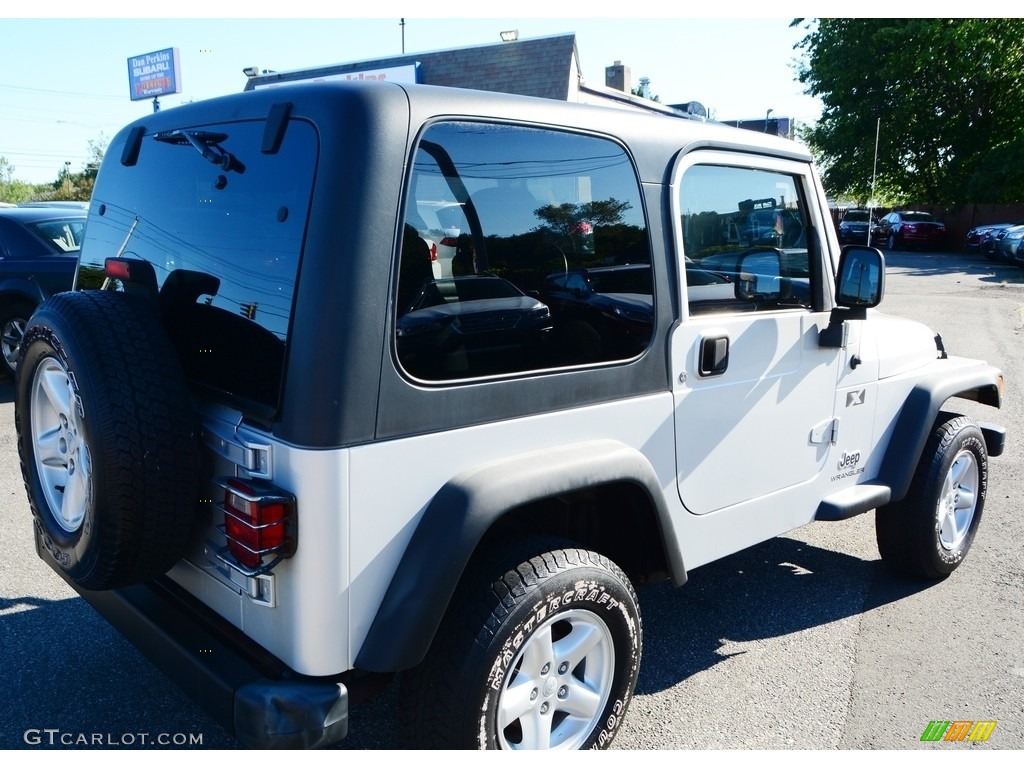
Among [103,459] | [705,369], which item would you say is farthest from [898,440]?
[103,459]

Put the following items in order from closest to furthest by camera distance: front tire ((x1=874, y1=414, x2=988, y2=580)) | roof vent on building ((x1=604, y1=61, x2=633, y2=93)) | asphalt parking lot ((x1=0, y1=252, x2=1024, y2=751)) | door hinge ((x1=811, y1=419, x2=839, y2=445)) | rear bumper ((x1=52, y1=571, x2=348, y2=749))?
1. rear bumper ((x1=52, y1=571, x2=348, y2=749))
2. asphalt parking lot ((x1=0, y1=252, x2=1024, y2=751))
3. door hinge ((x1=811, y1=419, x2=839, y2=445))
4. front tire ((x1=874, y1=414, x2=988, y2=580))
5. roof vent on building ((x1=604, y1=61, x2=633, y2=93))

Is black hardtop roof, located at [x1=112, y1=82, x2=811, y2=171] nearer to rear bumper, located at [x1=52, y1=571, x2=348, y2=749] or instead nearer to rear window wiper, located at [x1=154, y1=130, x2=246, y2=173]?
rear window wiper, located at [x1=154, y1=130, x2=246, y2=173]

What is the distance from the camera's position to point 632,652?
2.61 m

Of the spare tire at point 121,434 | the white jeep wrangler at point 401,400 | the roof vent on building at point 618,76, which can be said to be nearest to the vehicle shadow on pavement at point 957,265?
the roof vent on building at point 618,76

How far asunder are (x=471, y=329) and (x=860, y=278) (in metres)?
1.75

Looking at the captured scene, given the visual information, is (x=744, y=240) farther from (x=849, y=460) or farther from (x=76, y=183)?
(x=76, y=183)

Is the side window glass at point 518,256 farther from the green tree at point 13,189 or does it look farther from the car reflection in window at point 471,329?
the green tree at point 13,189

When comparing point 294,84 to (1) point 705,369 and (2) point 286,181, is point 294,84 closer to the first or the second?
(2) point 286,181

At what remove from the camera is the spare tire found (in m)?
2.08

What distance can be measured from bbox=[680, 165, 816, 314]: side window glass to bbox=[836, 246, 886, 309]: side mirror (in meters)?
0.14

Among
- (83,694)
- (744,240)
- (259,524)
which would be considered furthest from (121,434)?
(744,240)

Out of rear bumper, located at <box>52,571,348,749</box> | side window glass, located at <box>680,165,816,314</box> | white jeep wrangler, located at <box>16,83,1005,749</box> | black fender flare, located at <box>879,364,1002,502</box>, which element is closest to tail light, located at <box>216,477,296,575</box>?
white jeep wrangler, located at <box>16,83,1005,749</box>

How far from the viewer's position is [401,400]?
6.98 feet

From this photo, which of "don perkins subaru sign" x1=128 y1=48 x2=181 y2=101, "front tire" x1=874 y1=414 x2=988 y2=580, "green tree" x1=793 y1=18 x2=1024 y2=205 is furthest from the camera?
"green tree" x1=793 y1=18 x2=1024 y2=205
